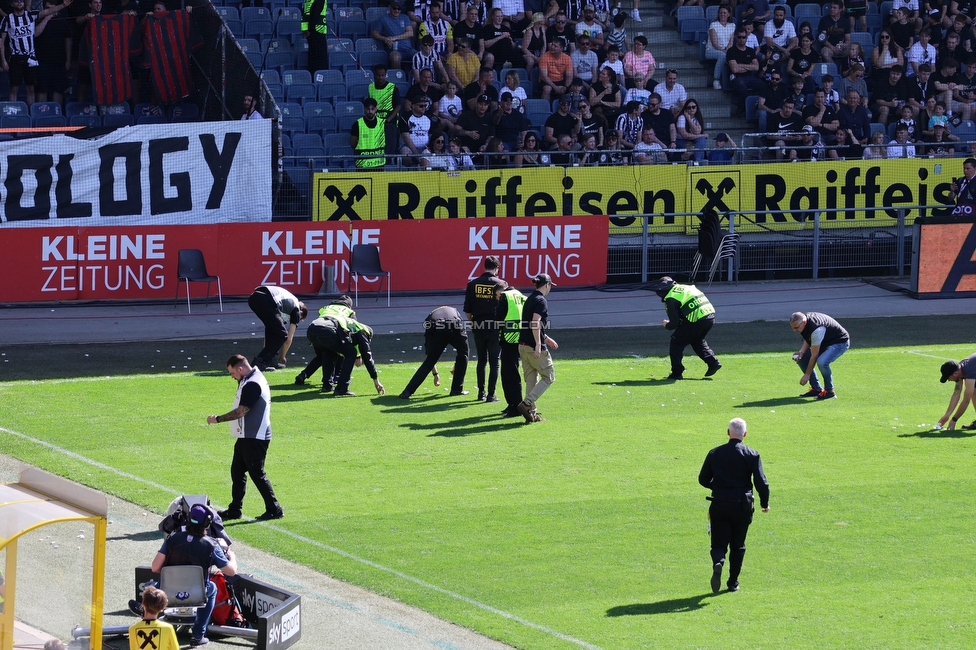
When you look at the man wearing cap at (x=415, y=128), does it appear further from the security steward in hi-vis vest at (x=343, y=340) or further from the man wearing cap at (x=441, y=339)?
the man wearing cap at (x=441, y=339)

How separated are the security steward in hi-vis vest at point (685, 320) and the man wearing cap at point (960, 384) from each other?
4.00 m

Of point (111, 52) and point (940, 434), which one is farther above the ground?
point (111, 52)

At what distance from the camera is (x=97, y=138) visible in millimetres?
26250

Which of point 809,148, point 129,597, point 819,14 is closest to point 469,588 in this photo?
point 129,597

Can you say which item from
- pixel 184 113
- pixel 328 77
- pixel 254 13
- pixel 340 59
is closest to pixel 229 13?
pixel 254 13

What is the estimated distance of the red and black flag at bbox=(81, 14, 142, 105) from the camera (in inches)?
1093

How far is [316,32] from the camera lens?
29.6 m

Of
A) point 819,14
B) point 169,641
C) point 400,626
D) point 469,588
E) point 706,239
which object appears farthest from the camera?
point 819,14

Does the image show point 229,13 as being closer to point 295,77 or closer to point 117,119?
point 295,77

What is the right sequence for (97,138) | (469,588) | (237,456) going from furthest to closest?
(97,138), (237,456), (469,588)

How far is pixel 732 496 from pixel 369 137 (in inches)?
719

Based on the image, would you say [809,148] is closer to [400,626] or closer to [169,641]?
[400,626]

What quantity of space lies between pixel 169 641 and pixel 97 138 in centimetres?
1936

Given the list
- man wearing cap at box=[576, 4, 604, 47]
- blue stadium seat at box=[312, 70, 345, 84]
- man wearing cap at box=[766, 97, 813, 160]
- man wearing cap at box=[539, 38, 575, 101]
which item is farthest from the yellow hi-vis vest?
man wearing cap at box=[766, 97, 813, 160]
